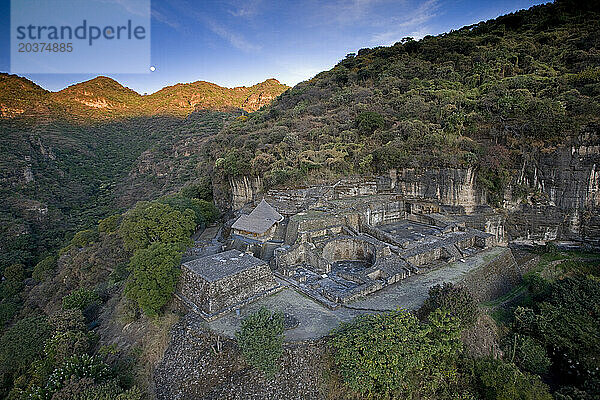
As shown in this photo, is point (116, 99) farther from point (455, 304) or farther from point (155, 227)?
point (455, 304)

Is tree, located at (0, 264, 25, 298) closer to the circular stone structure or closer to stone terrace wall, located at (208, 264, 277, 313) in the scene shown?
stone terrace wall, located at (208, 264, 277, 313)

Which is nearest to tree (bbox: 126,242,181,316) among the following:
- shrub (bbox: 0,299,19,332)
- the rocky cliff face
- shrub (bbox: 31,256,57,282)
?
the rocky cliff face

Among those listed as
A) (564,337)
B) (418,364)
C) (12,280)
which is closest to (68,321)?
(418,364)

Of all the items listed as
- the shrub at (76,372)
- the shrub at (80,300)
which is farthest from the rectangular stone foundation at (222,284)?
the shrub at (80,300)

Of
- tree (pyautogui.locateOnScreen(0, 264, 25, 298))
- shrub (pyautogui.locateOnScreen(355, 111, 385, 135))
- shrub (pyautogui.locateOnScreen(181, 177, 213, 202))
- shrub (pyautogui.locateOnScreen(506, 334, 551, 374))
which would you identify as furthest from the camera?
shrub (pyautogui.locateOnScreen(181, 177, 213, 202))

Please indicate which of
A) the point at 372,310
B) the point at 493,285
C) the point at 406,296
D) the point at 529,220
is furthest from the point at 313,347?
the point at 529,220
